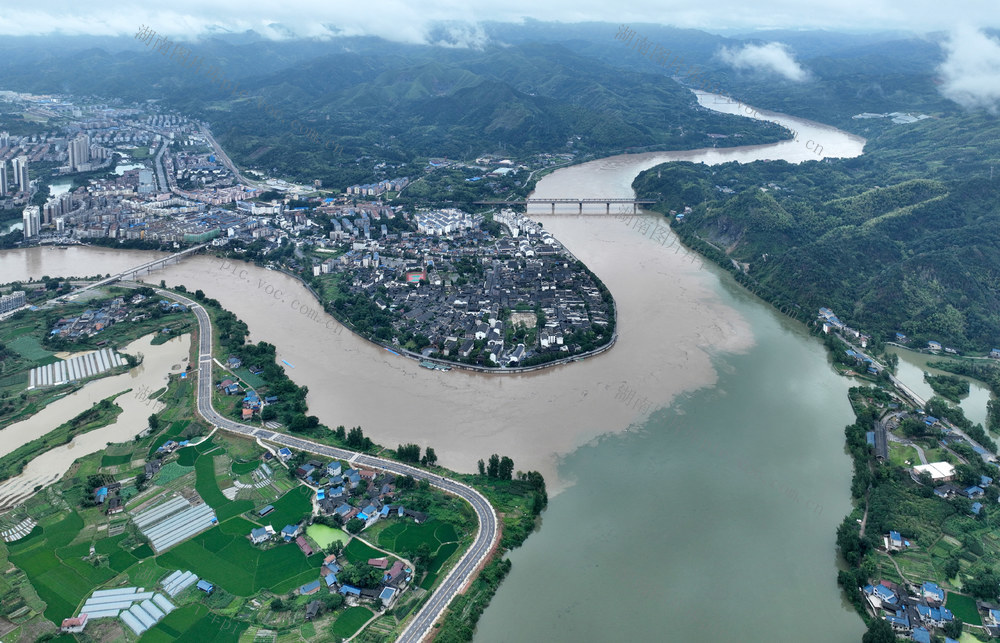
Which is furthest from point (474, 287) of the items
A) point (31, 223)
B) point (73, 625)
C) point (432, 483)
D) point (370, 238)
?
point (31, 223)

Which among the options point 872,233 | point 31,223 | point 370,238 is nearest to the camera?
point 872,233

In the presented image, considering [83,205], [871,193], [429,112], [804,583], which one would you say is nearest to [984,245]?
[871,193]

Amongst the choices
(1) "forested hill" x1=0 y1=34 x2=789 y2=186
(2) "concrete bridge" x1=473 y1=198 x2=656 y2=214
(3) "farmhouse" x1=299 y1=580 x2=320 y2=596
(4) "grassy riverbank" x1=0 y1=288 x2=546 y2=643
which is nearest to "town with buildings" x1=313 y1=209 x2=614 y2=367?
(2) "concrete bridge" x1=473 y1=198 x2=656 y2=214

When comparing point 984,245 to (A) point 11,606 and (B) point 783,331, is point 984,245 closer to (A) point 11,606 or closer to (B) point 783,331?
(B) point 783,331

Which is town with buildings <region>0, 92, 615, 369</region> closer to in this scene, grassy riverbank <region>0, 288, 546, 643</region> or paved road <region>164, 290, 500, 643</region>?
paved road <region>164, 290, 500, 643</region>

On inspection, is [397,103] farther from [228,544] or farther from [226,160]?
[228,544]
